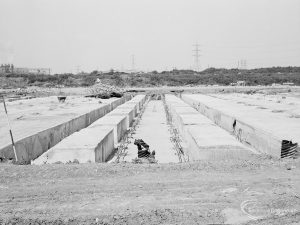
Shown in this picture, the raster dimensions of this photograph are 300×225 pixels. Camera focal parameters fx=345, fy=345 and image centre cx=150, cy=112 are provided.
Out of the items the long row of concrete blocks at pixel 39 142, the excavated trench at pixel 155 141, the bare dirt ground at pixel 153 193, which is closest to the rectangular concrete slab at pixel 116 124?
the excavated trench at pixel 155 141

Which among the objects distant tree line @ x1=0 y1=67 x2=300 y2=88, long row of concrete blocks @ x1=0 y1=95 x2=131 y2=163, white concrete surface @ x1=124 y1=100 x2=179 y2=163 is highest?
distant tree line @ x1=0 y1=67 x2=300 y2=88

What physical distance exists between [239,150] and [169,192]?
3.38 metres

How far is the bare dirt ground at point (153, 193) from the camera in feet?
13.9

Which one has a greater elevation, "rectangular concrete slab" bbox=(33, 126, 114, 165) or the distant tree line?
the distant tree line

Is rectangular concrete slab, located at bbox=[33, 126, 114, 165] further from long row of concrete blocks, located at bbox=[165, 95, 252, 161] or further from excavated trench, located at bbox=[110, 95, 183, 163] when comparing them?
long row of concrete blocks, located at bbox=[165, 95, 252, 161]

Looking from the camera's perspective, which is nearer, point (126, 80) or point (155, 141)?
point (155, 141)

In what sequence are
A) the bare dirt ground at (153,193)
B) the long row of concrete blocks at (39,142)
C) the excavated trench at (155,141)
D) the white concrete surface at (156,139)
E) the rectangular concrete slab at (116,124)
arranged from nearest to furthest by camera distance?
the bare dirt ground at (153,193) < the long row of concrete blocks at (39,142) < the excavated trench at (155,141) < the white concrete surface at (156,139) < the rectangular concrete slab at (116,124)

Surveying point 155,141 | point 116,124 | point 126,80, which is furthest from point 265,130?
point 126,80

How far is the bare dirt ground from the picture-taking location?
423cm

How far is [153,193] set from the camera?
494 centimetres

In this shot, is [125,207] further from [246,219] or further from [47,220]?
[246,219]

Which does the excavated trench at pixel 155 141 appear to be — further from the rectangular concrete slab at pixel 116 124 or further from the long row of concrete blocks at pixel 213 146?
the long row of concrete blocks at pixel 213 146

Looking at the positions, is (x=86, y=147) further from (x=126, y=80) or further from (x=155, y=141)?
(x=126, y=80)

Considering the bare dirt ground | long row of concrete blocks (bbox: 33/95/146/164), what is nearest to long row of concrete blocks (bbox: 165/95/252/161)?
the bare dirt ground
